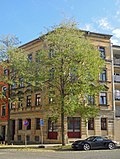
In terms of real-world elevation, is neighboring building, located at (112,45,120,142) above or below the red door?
above

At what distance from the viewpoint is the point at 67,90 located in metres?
30.3

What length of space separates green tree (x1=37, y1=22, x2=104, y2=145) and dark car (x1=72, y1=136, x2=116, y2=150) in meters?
2.41

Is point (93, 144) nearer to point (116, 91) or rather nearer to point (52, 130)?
point (52, 130)

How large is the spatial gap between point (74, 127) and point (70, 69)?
12.5 m

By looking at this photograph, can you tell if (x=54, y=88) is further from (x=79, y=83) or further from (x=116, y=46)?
(x=116, y=46)

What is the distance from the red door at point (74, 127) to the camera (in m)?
39.6

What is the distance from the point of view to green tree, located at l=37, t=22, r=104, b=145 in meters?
29.5

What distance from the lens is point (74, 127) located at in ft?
131

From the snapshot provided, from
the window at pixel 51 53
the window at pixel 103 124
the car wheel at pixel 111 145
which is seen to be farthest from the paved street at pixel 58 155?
the window at pixel 103 124

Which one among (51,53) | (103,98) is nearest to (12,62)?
(51,53)

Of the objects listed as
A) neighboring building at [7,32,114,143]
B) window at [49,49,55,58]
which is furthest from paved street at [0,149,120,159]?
neighboring building at [7,32,114,143]

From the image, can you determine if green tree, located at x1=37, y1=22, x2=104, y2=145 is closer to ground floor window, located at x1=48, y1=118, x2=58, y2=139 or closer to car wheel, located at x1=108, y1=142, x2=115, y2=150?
car wheel, located at x1=108, y1=142, x2=115, y2=150

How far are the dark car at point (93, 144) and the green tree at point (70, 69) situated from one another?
7.92 feet

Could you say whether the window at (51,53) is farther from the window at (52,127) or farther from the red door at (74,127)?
the window at (52,127)
